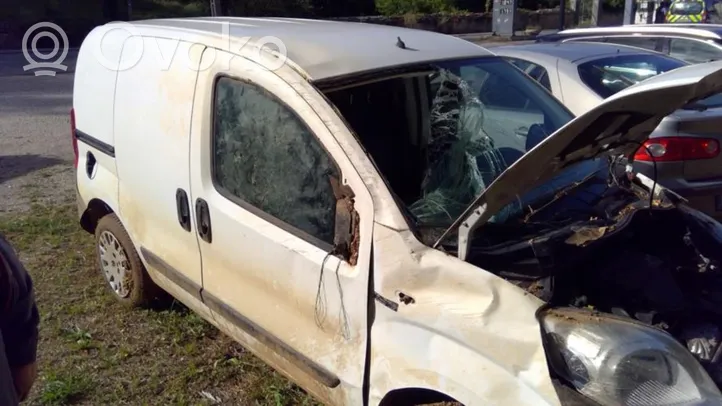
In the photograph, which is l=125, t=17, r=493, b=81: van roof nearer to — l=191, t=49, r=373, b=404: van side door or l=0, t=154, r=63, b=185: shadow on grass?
l=191, t=49, r=373, b=404: van side door

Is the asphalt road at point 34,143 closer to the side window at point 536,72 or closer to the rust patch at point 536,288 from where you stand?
the side window at point 536,72

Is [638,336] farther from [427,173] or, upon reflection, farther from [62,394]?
[62,394]

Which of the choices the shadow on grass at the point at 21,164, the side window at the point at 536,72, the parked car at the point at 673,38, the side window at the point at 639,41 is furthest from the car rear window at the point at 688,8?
the shadow on grass at the point at 21,164

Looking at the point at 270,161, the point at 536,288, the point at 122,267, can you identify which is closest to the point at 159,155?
the point at 270,161

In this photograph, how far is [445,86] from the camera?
11.2 feet

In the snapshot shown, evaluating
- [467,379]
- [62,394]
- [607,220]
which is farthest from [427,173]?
[62,394]

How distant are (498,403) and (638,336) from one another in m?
0.46

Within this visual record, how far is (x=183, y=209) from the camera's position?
333cm

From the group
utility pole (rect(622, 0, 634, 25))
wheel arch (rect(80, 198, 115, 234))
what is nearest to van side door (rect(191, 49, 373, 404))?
wheel arch (rect(80, 198, 115, 234))

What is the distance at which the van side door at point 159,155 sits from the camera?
333 centimetres

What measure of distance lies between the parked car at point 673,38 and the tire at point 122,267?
5.69 metres

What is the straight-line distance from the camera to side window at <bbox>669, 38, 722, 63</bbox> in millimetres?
7052

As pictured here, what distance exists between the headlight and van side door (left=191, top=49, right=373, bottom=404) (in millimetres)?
694

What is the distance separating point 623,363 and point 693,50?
20.4 ft
